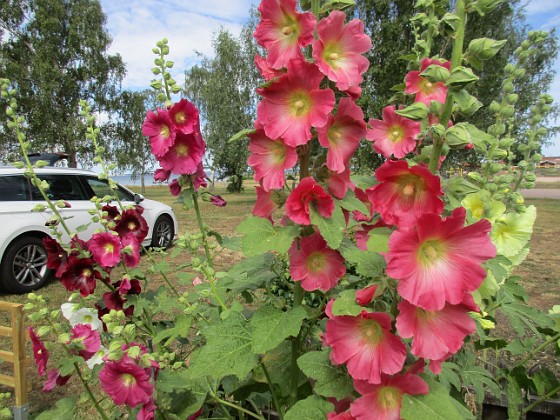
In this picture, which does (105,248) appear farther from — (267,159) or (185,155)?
(267,159)

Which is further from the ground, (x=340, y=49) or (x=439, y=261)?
(x=340, y=49)

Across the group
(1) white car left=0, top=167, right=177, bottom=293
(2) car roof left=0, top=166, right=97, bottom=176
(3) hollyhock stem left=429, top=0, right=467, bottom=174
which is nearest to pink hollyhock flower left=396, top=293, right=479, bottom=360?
(3) hollyhock stem left=429, top=0, right=467, bottom=174

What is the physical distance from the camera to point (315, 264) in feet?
3.26

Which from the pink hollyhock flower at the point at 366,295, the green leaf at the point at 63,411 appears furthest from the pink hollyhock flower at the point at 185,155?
the green leaf at the point at 63,411

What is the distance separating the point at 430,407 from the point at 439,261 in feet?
0.95

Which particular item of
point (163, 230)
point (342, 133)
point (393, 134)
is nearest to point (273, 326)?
point (342, 133)

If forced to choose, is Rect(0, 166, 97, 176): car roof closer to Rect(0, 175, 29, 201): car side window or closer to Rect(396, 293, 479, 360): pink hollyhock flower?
Rect(0, 175, 29, 201): car side window

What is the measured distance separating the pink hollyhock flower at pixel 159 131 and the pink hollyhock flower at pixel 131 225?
19.4 inches

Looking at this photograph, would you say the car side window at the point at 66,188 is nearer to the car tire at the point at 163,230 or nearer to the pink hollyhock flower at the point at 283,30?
the car tire at the point at 163,230

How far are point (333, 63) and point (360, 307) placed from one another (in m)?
0.53

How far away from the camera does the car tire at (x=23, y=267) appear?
17.8 ft

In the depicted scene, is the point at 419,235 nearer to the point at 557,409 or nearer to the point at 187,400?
the point at 187,400

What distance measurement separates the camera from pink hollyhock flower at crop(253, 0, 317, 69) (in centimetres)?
89

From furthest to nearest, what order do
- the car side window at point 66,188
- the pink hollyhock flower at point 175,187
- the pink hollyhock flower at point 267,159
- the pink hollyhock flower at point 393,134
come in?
A: the car side window at point 66,188, the pink hollyhock flower at point 175,187, the pink hollyhock flower at point 393,134, the pink hollyhock flower at point 267,159
